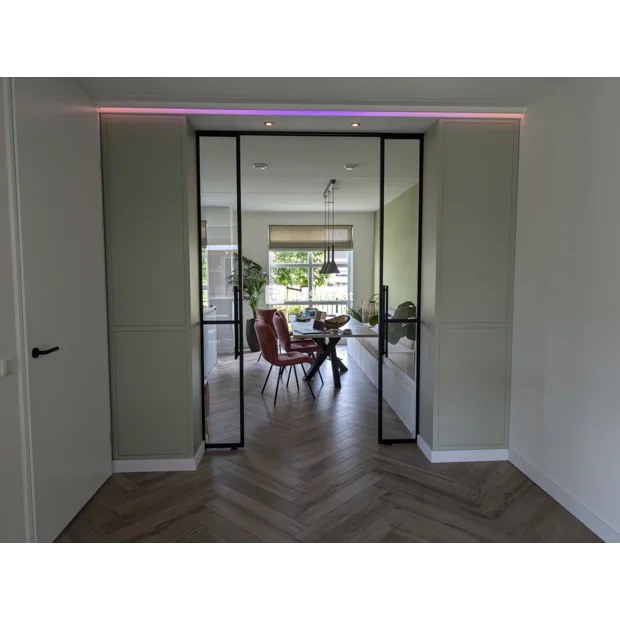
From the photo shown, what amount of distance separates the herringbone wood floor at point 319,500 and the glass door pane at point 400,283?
0.17 meters

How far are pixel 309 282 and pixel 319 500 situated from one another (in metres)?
5.86

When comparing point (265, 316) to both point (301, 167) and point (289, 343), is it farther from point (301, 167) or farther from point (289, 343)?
point (301, 167)

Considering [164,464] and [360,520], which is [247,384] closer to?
[164,464]

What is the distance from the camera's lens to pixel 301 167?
4.49m

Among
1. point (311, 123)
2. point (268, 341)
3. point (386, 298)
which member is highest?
point (311, 123)

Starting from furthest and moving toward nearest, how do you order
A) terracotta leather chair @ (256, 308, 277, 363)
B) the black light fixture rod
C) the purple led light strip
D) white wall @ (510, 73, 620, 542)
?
the black light fixture rod → terracotta leather chair @ (256, 308, 277, 363) → the purple led light strip → white wall @ (510, 73, 620, 542)

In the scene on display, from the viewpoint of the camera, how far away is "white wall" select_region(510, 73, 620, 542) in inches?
85.4

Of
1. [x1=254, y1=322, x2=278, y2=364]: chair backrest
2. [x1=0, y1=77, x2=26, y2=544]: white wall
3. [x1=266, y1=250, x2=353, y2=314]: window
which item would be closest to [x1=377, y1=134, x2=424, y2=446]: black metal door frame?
[x1=254, y1=322, x2=278, y2=364]: chair backrest

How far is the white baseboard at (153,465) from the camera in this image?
302 centimetres

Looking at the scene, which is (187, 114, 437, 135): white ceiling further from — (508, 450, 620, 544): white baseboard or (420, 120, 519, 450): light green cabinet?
(508, 450, 620, 544): white baseboard

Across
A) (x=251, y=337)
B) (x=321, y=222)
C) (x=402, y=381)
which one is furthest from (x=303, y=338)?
(x=321, y=222)

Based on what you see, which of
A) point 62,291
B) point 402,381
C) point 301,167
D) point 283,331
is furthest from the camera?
point 283,331

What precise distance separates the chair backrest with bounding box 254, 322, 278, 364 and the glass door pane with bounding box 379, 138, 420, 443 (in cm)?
133
